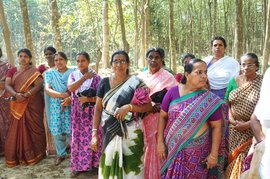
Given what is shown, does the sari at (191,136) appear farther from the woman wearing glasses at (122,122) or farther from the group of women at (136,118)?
the woman wearing glasses at (122,122)

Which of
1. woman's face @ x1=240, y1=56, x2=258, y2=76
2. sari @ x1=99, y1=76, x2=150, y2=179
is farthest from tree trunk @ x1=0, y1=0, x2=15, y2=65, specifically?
woman's face @ x1=240, y1=56, x2=258, y2=76

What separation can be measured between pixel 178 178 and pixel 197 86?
33.6 inches

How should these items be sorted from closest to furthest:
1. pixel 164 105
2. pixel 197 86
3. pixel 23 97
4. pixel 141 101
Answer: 1. pixel 197 86
2. pixel 164 105
3. pixel 141 101
4. pixel 23 97

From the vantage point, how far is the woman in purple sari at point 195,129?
2.67 meters

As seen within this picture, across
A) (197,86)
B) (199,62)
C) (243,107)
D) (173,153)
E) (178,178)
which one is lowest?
(178,178)

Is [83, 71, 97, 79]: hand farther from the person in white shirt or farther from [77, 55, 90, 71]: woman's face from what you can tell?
the person in white shirt

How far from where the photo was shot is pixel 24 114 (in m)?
4.69

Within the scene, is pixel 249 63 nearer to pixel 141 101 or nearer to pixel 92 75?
pixel 141 101

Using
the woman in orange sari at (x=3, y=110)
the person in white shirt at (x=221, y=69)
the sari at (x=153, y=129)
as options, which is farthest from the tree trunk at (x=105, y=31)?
the sari at (x=153, y=129)

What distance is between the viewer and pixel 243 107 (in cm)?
337

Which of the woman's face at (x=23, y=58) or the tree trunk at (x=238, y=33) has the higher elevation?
the tree trunk at (x=238, y=33)

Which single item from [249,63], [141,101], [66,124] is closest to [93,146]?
[141,101]

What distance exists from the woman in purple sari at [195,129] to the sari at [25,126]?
268cm

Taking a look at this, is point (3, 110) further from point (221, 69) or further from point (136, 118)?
point (221, 69)
